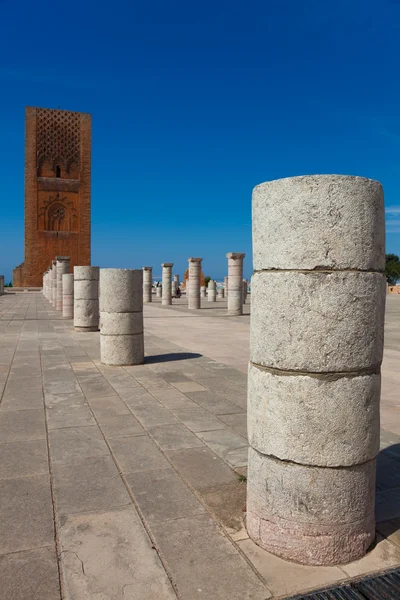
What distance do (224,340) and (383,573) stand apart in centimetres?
964

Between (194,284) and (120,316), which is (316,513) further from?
(194,284)

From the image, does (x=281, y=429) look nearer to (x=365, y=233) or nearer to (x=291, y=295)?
(x=291, y=295)

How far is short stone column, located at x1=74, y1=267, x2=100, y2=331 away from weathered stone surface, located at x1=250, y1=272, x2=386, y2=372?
10.3 m

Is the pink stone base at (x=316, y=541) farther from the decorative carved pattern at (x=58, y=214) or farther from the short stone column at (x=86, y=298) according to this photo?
the decorative carved pattern at (x=58, y=214)

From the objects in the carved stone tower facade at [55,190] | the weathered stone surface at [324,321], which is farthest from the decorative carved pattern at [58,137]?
the weathered stone surface at [324,321]

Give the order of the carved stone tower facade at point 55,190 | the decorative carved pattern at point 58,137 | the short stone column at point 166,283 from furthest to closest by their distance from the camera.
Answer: the decorative carved pattern at point 58,137 → the carved stone tower facade at point 55,190 → the short stone column at point 166,283

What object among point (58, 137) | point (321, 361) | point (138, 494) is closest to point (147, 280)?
point (138, 494)

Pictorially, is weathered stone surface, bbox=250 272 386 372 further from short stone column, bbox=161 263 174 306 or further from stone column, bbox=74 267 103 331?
short stone column, bbox=161 263 174 306

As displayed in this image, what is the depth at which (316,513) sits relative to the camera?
2748mm

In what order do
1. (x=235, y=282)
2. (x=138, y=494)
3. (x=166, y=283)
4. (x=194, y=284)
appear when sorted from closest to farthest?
(x=138, y=494) < (x=235, y=282) < (x=194, y=284) < (x=166, y=283)

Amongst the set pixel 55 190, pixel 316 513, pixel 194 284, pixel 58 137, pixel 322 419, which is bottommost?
pixel 316 513

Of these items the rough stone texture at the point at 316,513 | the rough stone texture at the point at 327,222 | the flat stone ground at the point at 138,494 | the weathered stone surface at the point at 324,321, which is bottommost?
the flat stone ground at the point at 138,494

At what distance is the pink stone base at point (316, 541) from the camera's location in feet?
9.00

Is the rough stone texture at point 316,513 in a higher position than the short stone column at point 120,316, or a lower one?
lower
